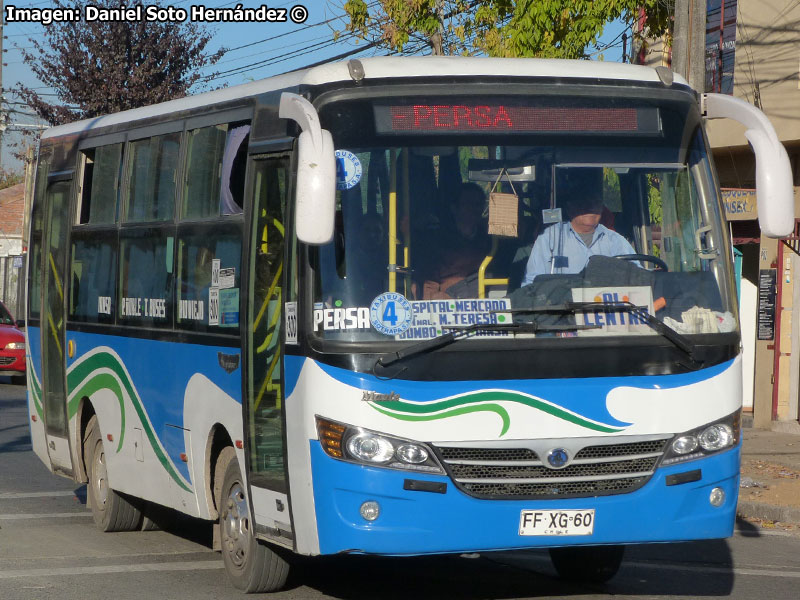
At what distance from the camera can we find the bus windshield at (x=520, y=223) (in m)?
6.77

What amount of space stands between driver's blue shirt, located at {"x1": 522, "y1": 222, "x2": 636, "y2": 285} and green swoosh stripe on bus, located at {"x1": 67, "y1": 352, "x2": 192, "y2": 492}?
2.98 metres

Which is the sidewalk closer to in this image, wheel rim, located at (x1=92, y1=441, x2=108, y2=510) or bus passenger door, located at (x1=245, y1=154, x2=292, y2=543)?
wheel rim, located at (x1=92, y1=441, x2=108, y2=510)

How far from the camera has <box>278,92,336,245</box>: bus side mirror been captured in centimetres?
631

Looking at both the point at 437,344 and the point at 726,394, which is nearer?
the point at 437,344

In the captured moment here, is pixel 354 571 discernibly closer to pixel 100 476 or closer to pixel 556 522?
pixel 556 522

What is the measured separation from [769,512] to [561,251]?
5.68 metres

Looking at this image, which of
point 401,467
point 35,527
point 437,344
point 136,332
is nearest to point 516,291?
point 437,344

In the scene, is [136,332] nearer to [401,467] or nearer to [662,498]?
[401,467]

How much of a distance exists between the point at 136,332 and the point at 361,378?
338 centimetres

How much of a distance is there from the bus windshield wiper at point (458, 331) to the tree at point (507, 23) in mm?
9823

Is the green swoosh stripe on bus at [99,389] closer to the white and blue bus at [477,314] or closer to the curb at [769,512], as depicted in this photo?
the white and blue bus at [477,314]

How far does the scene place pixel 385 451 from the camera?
6.56 meters

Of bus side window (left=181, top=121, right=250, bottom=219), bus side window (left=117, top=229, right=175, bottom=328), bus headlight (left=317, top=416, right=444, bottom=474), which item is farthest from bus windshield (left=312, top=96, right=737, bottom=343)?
bus side window (left=117, top=229, right=175, bottom=328)

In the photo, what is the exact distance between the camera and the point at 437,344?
6.62 metres
